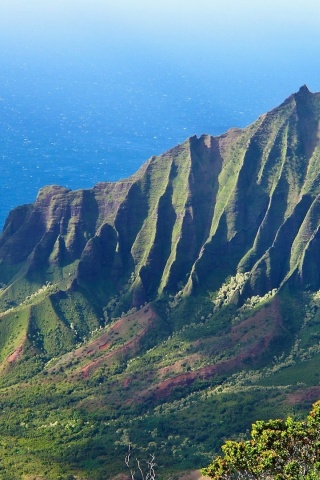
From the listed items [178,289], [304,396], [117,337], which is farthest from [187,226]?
[304,396]

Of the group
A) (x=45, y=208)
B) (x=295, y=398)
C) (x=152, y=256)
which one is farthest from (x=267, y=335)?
(x=45, y=208)

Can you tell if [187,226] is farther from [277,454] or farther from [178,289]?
A: [277,454]

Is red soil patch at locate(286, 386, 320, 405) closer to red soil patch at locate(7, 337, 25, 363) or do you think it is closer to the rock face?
the rock face

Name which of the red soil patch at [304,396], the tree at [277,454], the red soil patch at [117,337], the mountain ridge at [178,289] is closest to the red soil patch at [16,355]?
the mountain ridge at [178,289]

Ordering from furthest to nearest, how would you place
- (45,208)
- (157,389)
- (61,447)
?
(45,208) → (157,389) → (61,447)

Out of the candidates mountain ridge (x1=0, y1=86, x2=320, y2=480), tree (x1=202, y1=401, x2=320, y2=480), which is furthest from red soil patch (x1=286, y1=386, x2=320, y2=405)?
tree (x1=202, y1=401, x2=320, y2=480)

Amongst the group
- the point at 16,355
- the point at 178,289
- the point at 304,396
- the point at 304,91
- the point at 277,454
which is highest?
the point at 304,91

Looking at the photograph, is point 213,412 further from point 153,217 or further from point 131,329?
point 153,217
